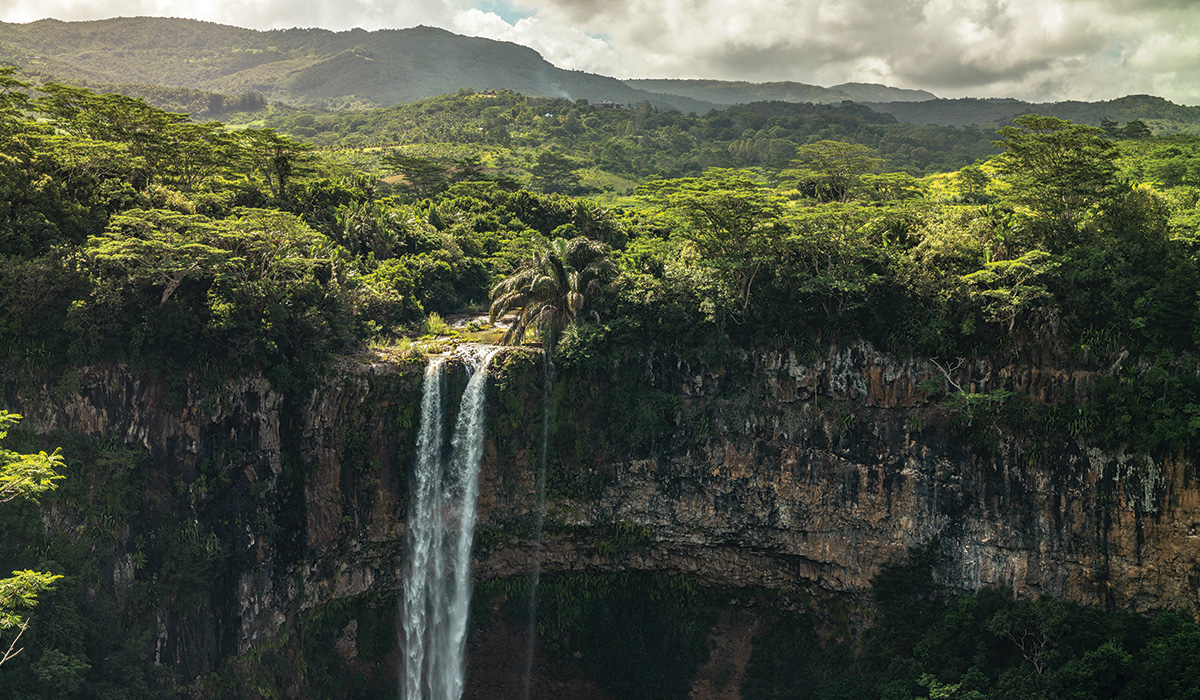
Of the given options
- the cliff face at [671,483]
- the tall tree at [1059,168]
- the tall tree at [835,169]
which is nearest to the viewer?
the cliff face at [671,483]

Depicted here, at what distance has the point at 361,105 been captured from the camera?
16412 cm

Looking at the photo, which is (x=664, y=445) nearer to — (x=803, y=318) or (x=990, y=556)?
(x=803, y=318)

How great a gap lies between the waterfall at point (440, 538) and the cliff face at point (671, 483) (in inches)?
21.3

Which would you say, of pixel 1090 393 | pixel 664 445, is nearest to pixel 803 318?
pixel 664 445

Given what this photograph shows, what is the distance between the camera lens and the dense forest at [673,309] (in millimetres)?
23984

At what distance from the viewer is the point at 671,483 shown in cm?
3033

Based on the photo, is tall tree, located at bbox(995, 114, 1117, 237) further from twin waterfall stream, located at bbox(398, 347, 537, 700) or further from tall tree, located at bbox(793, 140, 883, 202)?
twin waterfall stream, located at bbox(398, 347, 537, 700)

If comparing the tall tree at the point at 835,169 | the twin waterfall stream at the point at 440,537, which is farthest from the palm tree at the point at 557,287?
the tall tree at the point at 835,169

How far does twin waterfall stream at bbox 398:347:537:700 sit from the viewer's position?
96.4ft

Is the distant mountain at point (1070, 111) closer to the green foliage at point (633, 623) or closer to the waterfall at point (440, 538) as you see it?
the green foliage at point (633, 623)

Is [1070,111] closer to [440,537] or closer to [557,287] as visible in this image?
[557,287]

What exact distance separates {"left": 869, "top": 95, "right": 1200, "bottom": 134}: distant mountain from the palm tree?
243 ft

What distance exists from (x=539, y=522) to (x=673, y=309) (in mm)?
9070

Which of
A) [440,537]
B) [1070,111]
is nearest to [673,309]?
[440,537]
